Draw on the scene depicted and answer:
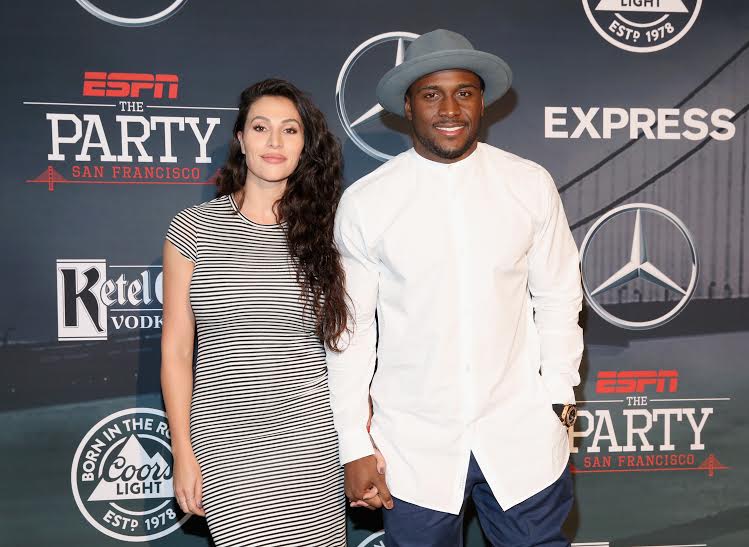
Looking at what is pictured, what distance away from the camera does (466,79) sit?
74.0 inches

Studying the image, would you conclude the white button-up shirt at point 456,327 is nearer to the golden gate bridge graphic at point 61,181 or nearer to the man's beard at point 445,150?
the man's beard at point 445,150

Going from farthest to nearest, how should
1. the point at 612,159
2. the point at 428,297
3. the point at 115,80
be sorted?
the point at 612,159
the point at 115,80
the point at 428,297

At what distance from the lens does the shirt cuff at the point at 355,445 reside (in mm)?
1900

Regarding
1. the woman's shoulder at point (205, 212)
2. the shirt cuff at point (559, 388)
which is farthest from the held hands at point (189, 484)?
the shirt cuff at point (559, 388)

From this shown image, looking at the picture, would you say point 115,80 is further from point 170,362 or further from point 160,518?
point 160,518

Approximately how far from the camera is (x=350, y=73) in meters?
2.62

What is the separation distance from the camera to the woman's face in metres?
1.98

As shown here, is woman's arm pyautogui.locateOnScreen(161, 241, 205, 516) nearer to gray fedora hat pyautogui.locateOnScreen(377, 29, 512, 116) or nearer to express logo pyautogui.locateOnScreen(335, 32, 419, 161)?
gray fedora hat pyautogui.locateOnScreen(377, 29, 512, 116)

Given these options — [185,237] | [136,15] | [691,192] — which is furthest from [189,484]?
[691,192]

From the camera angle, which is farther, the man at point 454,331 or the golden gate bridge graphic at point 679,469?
the golden gate bridge graphic at point 679,469

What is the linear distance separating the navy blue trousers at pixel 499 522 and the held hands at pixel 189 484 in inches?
Result: 20.5

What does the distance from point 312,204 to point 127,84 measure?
3.26ft

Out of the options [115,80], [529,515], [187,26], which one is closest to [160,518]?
[529,515]

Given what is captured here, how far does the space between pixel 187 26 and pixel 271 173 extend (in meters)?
0.93
